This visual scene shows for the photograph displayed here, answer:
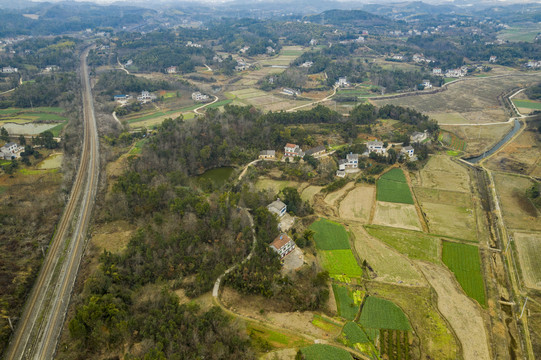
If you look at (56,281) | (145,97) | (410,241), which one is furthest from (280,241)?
(145,97)

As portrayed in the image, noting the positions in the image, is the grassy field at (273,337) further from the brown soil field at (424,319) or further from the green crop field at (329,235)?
the green crop field at (329,235)

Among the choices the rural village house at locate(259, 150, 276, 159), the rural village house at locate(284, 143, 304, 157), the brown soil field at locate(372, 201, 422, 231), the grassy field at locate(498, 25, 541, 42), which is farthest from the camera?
the grassy field at locate(498, 25, 541, 42)

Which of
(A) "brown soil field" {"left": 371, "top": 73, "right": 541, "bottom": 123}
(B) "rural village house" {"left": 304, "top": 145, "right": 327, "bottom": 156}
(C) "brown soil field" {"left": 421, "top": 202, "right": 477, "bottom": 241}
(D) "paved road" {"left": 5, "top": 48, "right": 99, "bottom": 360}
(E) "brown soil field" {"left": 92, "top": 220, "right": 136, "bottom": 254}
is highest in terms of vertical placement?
(A) "brown soil field" {"left": 371, "top": 73, "right": 541, "bottom": 123}

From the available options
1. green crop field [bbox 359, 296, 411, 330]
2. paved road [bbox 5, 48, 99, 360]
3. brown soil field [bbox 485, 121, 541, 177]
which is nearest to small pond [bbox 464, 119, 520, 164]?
brown soil field [bbox 485, 121, 541, 177]

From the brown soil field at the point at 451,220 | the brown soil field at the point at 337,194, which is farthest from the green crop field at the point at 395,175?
the brown soil field at the point at 451,220

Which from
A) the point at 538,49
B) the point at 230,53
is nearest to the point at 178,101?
the point at 230,53

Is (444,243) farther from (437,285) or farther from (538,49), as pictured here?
(538,49)

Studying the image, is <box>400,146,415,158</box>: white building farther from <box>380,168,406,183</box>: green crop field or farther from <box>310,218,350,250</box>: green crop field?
<box>310,218,350,250</box>: green crop field
